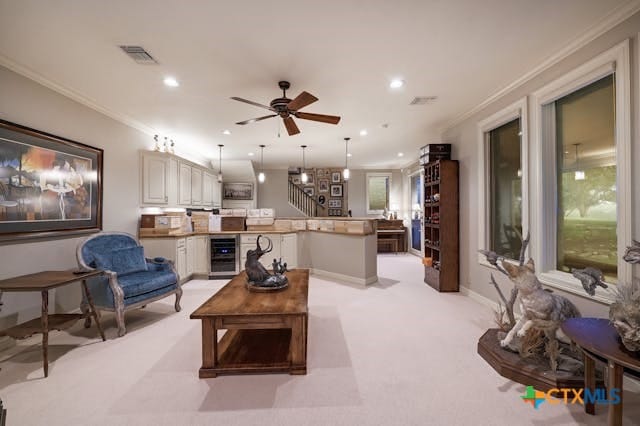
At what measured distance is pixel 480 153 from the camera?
12.5 feet

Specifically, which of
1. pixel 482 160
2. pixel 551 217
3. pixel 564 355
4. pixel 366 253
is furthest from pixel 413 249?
pixel 564 355

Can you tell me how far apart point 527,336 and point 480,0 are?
2558 millimetres

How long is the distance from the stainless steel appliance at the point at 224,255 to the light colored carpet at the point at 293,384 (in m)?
2.18

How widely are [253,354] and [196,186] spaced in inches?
181

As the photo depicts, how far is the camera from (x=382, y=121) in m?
4.45

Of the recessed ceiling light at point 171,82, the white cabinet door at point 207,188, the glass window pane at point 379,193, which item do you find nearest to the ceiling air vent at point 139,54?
the recessed ceiling light at point 171,82

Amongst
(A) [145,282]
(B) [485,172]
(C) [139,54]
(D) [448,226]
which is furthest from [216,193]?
(B) [485,172]

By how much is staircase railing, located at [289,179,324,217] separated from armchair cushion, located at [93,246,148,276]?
5.64 metres

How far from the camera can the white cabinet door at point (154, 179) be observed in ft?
14.8

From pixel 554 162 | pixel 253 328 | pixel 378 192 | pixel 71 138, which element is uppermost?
pixel 71 138

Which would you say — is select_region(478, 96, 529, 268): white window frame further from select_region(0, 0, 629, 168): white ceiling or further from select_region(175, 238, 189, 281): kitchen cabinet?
select_region(175, 238, 189, 281): kitchen cabinet

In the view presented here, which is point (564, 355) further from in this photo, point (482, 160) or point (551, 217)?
point (482, 160)

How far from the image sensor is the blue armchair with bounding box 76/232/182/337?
9.41 feet

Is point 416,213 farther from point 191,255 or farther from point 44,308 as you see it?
point 44,308
